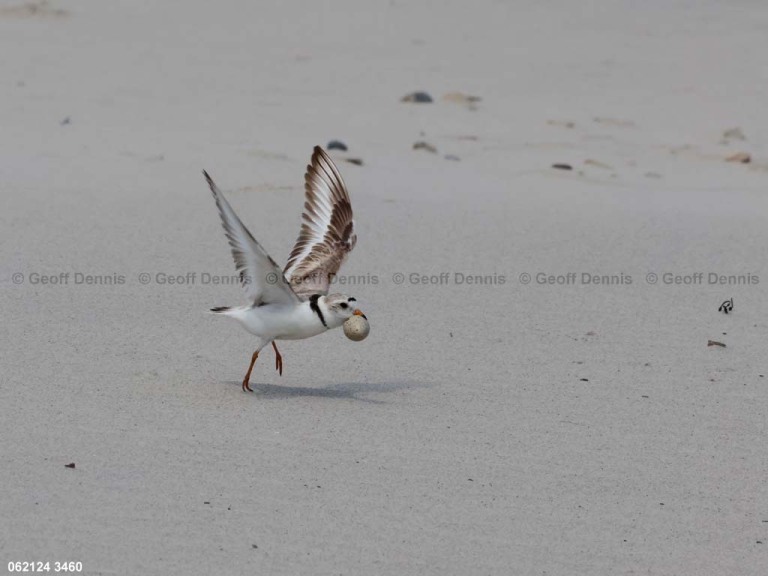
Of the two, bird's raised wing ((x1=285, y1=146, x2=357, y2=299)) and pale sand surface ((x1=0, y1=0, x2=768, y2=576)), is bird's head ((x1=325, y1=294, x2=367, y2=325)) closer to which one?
pale sand surface ((x1=0, y1=0, x2=768, y2=576))

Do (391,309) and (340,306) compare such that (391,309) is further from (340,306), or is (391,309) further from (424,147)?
(424,147)

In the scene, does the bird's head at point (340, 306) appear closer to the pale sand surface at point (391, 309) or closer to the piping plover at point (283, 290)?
the piping plover at point (283, 290)

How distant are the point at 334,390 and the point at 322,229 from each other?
52.1 inches

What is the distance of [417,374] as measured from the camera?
6164 millimetres

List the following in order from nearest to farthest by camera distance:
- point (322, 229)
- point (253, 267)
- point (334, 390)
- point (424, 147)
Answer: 1. point (253, 267)
2. point (334, 390)
3. point (322, 229)
4. point (424, 147)

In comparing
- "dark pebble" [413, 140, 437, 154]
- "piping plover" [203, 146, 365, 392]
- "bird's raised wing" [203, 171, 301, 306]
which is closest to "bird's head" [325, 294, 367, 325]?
"piping plover" [203, 146, 365, 392]

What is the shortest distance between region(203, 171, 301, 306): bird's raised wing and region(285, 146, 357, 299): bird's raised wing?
1.97 feet

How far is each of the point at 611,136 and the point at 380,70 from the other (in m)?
2.56

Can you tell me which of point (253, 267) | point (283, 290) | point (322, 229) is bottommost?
point (322, 229)

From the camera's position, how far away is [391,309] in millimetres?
7020

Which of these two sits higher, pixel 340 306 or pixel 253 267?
pixel 253 267

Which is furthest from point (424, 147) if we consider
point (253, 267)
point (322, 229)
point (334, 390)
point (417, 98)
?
point (253, 267)

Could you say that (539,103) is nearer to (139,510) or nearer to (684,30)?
(684,30)

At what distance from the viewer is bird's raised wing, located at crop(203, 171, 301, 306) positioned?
5.41m
